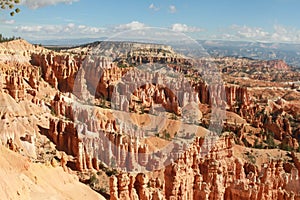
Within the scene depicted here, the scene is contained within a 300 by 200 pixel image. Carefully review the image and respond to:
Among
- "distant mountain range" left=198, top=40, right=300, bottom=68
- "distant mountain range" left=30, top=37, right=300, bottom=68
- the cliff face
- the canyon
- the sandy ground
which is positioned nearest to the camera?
the sandy ground

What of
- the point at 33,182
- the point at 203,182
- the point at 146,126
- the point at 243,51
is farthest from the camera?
the point at 243,51

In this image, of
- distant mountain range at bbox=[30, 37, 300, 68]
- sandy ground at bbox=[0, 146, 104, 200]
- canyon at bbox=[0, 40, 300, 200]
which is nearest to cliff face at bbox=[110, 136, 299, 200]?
canyon at bbox=[0, 40, 300, 200]

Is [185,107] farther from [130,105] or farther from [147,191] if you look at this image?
[147,191]

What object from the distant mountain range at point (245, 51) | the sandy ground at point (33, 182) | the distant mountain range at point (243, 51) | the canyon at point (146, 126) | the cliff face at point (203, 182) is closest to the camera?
the sandy ground at point (33, 182)

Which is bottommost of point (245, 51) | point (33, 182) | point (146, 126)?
point (146, 126)

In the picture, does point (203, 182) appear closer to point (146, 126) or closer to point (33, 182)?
point (33, 182)

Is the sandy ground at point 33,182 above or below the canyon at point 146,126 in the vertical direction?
above

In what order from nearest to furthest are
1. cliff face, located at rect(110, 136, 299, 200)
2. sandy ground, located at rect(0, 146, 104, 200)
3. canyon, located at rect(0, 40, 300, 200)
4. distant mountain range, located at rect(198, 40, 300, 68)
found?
sandy ground, located at rect(0, 146, 104, 200) < cliff face, located at rect(110, 136, 299, 200) < canyon, located at rect(0, 40, 300, 200) < distant mountain range, located at rect(198, 40, 300, 68)

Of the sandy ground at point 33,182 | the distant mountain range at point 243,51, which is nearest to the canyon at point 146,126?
the sandy ground at point 33,182

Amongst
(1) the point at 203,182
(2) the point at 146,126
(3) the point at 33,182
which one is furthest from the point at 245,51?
(3) the point at 33,182

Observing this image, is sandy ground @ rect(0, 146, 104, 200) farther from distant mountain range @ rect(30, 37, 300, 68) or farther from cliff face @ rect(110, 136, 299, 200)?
distant mountain range @ rect(30, 37, 300, 68)

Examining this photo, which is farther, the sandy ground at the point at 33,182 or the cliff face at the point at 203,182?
the cliff face at the point at 203,182

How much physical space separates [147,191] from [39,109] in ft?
71.1

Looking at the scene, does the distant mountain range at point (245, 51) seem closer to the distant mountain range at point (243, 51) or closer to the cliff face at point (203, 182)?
the distant mountain range at point (243, 51)
